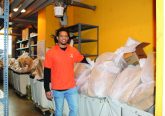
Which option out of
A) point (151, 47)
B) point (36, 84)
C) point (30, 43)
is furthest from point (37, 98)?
point (30, 43)

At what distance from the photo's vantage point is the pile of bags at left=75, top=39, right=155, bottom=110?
5.52 ft

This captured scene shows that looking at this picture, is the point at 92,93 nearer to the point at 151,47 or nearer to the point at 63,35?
the point at 63,35

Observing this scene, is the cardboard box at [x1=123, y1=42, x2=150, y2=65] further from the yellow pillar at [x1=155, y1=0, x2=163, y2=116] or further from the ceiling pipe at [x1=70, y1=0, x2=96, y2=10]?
the ceiling pipe at [x1=70, y1=0, x2=96, y2=10]

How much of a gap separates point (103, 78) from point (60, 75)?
0.51 metres

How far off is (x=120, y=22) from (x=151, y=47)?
2.38ft

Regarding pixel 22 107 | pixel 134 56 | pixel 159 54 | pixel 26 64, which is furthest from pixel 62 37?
pixel 26 64

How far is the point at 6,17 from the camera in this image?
89.1 inches

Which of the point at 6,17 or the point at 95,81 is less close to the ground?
the point at 6,17

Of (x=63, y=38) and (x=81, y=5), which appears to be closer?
(x=63, y=38)

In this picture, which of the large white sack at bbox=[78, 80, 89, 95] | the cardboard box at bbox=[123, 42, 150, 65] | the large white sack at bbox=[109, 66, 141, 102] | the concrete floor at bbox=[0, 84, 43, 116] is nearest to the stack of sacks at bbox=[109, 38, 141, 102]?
the large white sack at bbox=[109, 66, 141, 102]

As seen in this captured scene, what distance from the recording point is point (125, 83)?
1.94 m

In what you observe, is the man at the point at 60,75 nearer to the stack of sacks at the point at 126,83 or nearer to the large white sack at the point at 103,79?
the large white sack at the point at 103,79

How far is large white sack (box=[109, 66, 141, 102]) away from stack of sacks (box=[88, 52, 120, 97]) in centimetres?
10

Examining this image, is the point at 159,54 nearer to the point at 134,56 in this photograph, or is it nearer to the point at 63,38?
the point at 134,56
